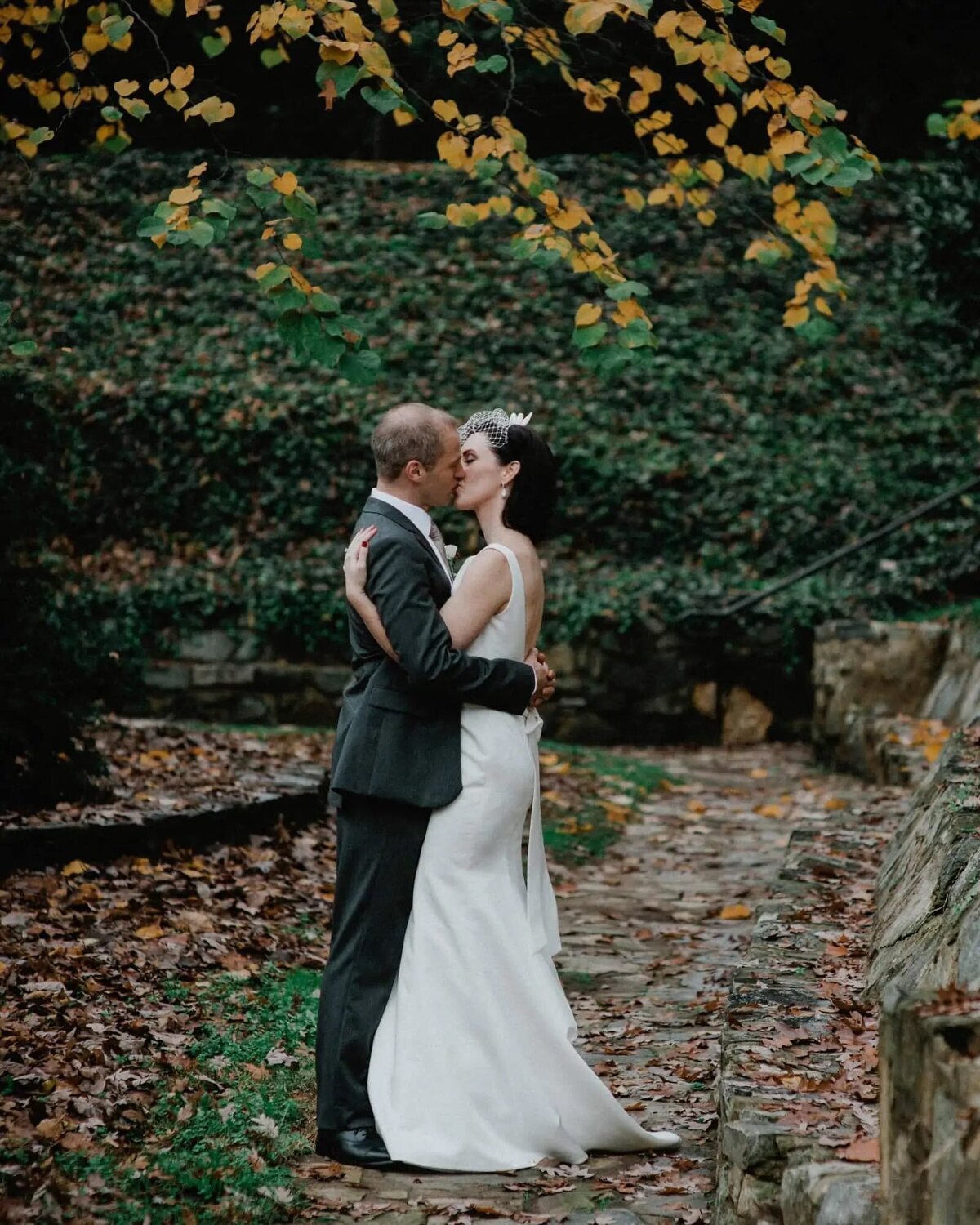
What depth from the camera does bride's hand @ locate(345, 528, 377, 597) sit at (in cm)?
387

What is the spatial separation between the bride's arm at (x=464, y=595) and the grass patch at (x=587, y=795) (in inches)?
167

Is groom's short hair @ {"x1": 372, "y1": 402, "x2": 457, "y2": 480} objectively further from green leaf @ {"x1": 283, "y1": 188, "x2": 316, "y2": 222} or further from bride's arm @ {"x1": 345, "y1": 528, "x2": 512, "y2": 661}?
green leaf @ {"x1": 283, "y1": 188, "x2": 316, "y2": 222}

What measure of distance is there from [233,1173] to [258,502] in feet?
37.0

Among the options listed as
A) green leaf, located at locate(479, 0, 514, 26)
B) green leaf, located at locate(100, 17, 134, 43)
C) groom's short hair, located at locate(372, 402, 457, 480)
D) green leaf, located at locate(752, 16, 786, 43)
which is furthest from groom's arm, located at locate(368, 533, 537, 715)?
green leaf, located at locate(752, 16, 786, 43)

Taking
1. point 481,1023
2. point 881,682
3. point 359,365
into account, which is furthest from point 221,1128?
point 881,682

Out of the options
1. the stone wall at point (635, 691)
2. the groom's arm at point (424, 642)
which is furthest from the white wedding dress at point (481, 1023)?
the stone wall at point (635, 691)

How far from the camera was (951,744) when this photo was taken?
20.5ft

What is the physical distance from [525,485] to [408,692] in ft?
2.38

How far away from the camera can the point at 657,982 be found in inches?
225

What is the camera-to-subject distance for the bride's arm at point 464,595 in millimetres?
3848

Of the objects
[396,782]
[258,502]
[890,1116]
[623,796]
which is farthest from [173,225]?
[258,502]

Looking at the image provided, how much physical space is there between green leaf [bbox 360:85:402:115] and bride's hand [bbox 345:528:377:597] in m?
1.76

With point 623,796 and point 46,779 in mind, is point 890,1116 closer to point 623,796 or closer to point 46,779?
point 46,779

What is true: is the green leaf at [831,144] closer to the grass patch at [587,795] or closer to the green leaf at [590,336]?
the green leaf at [590,336]
